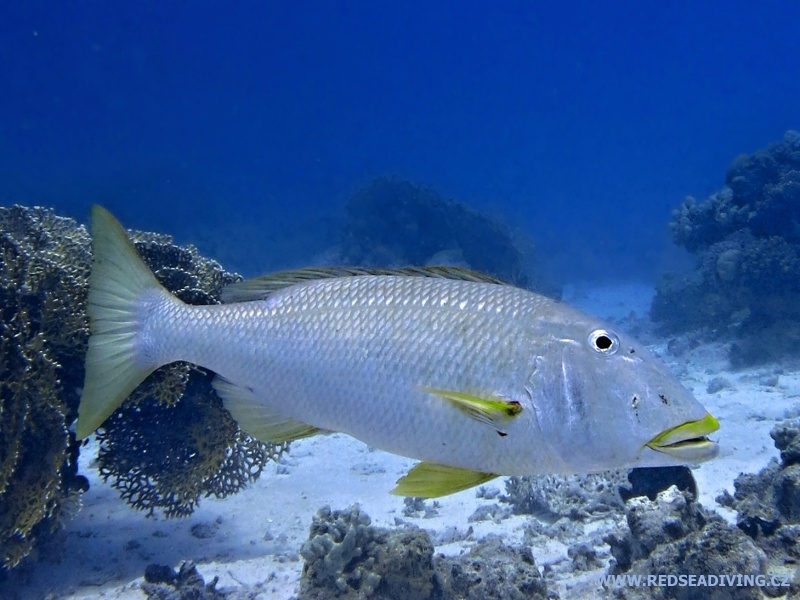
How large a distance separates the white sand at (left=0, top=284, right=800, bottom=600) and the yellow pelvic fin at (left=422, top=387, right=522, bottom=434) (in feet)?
8.63

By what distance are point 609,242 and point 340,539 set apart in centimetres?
4717

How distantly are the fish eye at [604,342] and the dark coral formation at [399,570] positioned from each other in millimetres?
2328

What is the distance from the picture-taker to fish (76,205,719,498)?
183cm

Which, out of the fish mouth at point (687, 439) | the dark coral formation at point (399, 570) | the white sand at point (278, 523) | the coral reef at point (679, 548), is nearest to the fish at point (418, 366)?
the fish mouth at point (687, 439)

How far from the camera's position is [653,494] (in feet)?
14.5

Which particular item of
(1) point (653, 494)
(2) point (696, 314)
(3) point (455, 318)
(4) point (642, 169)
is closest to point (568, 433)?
(3) point (455, 318)

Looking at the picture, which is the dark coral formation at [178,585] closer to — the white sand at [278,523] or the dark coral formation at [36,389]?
the white sand at [278,523]

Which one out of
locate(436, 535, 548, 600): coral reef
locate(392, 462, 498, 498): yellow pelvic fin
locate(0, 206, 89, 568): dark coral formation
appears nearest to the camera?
locate(392, 462, 498, 498): yellow pelvic fin

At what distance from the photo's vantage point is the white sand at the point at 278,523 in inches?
181

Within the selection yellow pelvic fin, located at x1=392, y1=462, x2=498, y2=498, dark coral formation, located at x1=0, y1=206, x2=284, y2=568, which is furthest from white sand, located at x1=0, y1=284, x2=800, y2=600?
yellow pelvic fin, located at x1=392, y1=462, x2=498, y2=498

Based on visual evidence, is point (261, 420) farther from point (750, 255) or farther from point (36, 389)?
point (750, 255)

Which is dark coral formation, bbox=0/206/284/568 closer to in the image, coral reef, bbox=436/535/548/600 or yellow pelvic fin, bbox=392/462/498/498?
coral reef, bbox=436/535/548/600

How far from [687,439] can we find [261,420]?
1.63 m

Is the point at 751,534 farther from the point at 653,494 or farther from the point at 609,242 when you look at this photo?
the point at 609,242
